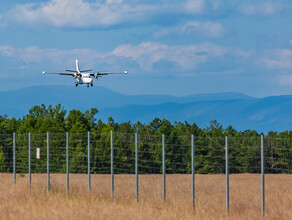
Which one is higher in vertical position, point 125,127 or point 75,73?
point 75,73

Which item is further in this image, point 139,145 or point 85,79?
point 85,79

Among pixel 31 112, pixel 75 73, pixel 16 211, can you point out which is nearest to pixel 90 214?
pixel 16 211

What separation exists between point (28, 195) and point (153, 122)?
62.5m

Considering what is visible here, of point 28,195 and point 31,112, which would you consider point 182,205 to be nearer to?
point 28,195

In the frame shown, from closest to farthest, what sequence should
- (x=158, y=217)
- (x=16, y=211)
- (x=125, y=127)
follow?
(x=158, y=217), (x=16, y=211), (x=125, y=127)

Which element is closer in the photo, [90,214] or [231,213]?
[90,214]

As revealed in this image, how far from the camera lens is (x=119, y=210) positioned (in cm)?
1602

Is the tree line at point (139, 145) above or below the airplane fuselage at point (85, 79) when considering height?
below

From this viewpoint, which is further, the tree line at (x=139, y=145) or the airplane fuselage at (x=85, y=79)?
the airplane fuselage at (x=85, y=79)

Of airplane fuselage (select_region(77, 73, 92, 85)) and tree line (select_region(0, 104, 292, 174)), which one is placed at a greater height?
airplane fuselage (select_region(77, 73, 92, 85))

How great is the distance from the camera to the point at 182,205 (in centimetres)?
1723

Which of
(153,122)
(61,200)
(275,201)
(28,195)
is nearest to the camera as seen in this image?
(61,200)

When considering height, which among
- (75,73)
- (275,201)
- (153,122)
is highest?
(75,73)

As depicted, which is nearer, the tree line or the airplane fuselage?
the tree line
